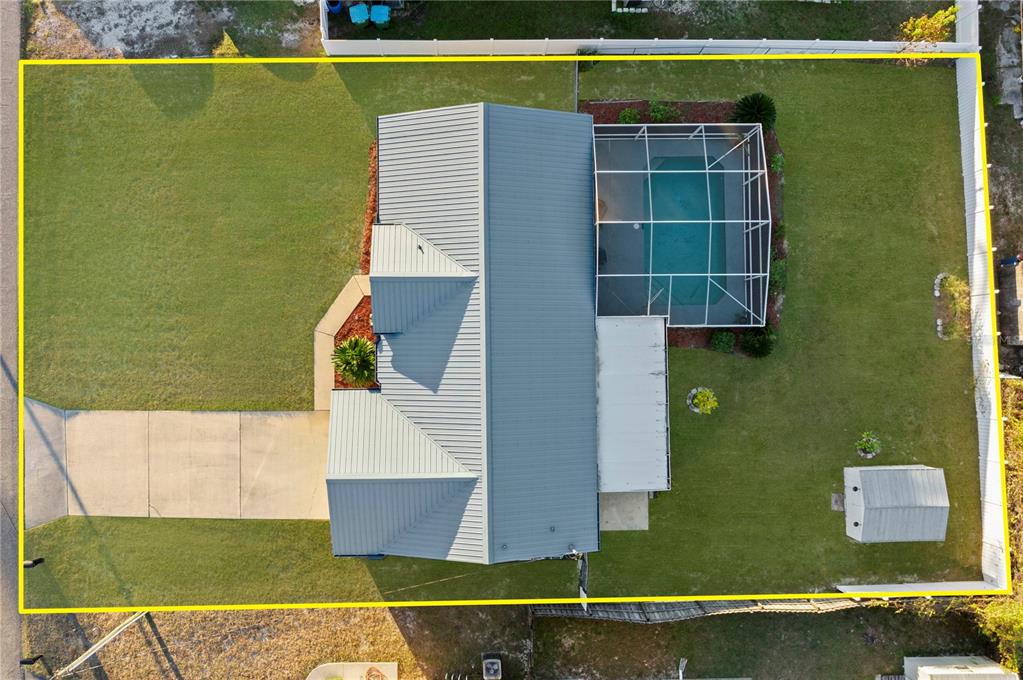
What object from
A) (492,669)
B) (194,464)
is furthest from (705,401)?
(194,464)

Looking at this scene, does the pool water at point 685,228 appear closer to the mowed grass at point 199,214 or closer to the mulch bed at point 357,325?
the mowed grass at point 199,214

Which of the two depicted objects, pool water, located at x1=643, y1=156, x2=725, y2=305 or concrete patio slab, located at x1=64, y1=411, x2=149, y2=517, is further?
pool water, located at x1=643, y1=156, x2=725, y2=305

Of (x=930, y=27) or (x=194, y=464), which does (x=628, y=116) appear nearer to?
(x=930, y=27)

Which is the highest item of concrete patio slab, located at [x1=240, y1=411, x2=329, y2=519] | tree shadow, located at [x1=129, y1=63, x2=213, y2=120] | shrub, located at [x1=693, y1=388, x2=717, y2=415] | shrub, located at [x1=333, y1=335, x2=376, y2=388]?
tree shadow, located at [x1=129, y1=63, x2=213, y2=120]

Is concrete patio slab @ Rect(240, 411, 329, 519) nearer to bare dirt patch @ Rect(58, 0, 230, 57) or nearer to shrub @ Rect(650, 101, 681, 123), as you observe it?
bare dirt patch @ Rect(58, 0, 230, 57)

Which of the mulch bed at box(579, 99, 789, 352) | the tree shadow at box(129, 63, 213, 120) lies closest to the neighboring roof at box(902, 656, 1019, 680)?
the mulch bed at box(579, 99, 789, 352)

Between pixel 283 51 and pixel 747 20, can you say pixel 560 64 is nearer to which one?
pixel 747 20
